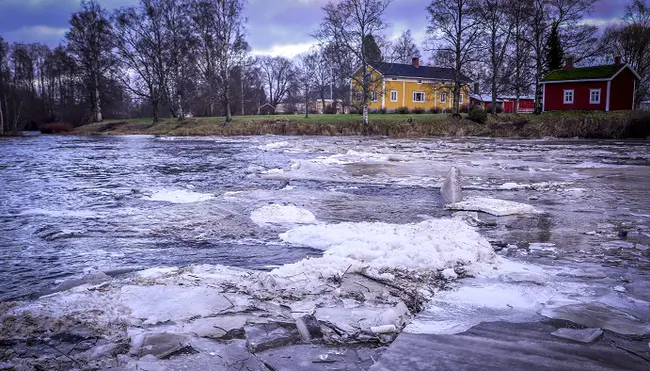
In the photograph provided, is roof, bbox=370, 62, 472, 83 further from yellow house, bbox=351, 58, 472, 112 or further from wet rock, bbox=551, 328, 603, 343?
wet rock, bbox=551, 328, 603, 343

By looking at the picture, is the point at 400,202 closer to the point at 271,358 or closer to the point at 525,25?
the point at 271,358

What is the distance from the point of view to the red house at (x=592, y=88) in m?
36.6

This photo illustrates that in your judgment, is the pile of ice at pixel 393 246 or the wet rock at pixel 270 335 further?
the pile of ice at pixel 393 246

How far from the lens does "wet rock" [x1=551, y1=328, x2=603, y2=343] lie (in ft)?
9.93

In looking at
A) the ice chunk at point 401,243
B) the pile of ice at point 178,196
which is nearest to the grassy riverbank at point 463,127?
the pile of ice at point 178,196

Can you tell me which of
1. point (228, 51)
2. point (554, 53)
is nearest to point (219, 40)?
point (228, 51)

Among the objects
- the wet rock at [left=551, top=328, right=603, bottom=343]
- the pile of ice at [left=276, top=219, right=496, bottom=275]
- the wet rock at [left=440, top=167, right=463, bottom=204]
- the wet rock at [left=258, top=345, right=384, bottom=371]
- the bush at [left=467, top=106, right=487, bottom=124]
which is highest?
the bush at [left=467, top=106, right=487, bottom=124]

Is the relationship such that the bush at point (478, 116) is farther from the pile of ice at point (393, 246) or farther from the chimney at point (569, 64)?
the pile of ice at point (393, 246)

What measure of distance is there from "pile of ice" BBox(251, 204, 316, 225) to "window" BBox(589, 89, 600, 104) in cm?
3787

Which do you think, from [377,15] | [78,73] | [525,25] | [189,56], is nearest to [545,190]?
[377,15]

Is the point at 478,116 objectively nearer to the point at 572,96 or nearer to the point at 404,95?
the point at 572,96

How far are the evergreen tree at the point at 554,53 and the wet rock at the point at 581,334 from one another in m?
40.3

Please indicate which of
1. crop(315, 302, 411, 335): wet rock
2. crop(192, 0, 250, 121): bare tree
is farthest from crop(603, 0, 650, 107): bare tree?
crop(315, 302, 411, 335): wet rock

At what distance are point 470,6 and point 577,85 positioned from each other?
12.4 meters
